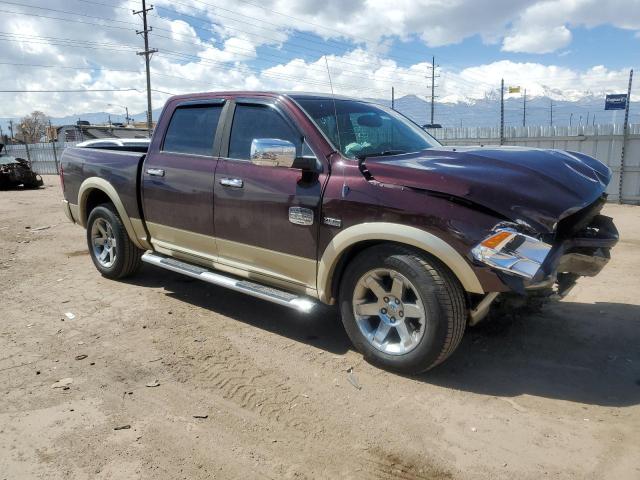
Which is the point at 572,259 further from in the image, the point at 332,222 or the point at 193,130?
the point at 193,130

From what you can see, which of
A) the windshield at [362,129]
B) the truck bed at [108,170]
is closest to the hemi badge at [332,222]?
the windshield at [362,129]

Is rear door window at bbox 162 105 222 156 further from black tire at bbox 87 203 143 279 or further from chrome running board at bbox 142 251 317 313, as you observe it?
black tire at bbox 87 203 143 279

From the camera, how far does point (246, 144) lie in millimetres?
4172

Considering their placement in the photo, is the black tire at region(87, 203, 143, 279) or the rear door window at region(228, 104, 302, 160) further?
the black tire at region(87, 203, 143, 279)

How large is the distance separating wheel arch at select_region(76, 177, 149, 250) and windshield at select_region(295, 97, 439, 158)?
94.4 inches

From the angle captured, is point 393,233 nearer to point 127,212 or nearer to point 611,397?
point 611,397

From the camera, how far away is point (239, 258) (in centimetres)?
425

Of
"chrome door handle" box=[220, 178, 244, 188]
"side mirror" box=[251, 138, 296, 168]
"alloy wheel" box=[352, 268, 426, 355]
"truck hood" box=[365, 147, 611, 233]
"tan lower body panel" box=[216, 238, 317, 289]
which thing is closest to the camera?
"truck hood" box=[365, 147, 611, 233]

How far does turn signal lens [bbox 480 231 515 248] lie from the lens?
2.88 m

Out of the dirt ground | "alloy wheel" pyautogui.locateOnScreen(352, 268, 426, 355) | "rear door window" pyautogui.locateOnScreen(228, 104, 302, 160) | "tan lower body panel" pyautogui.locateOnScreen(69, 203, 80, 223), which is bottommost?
the dirt ground

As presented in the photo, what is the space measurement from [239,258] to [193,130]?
51.5 inches

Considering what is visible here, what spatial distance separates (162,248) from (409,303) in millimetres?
2700

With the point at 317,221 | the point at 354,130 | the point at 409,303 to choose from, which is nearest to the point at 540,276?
the point at 409,303

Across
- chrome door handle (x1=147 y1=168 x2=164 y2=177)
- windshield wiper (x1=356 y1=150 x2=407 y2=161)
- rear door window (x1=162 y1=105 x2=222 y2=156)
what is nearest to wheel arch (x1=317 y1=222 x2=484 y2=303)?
windshield wiper (x1=356 y1=150 x2=407 y2=161)
